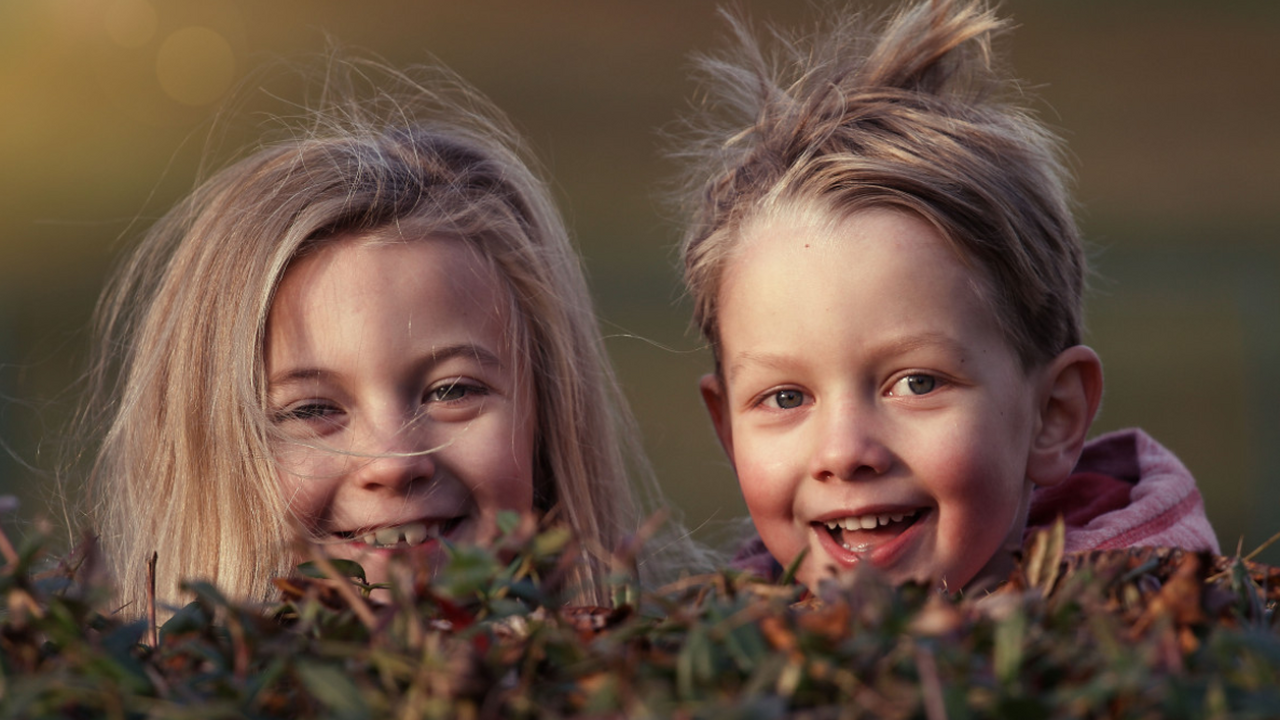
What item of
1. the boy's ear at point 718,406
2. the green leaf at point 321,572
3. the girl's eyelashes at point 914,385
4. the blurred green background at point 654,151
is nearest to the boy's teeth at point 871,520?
the girl's eyelashes at point 914,385

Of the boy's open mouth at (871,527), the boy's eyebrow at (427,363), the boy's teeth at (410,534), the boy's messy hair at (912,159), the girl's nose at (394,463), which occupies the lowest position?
the boy's open mouth at (871,527)

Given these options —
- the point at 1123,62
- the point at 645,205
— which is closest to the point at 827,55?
the point at 645,205

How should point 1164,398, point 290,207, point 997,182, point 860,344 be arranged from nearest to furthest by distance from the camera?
point 860,344
point 997,182
point 290,207
point 1164,398

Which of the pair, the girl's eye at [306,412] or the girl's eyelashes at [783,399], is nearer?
the girl's eyelashes at [783,399]

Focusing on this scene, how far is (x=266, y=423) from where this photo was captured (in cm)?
169

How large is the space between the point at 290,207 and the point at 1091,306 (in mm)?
5382

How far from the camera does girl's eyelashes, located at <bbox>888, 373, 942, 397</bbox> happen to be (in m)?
1.52

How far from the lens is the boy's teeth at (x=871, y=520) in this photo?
1.52 m

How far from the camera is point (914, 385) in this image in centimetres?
152

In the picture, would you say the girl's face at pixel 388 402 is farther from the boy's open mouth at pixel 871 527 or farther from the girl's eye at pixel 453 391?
the boy's open mouth at pixel 871 527

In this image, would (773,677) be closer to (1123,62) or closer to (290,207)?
(290,207)

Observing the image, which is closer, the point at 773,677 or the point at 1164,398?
the point at 773,677

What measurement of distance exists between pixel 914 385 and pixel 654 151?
16.3 feet

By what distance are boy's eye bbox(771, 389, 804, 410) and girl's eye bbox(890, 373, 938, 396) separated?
12 cm
